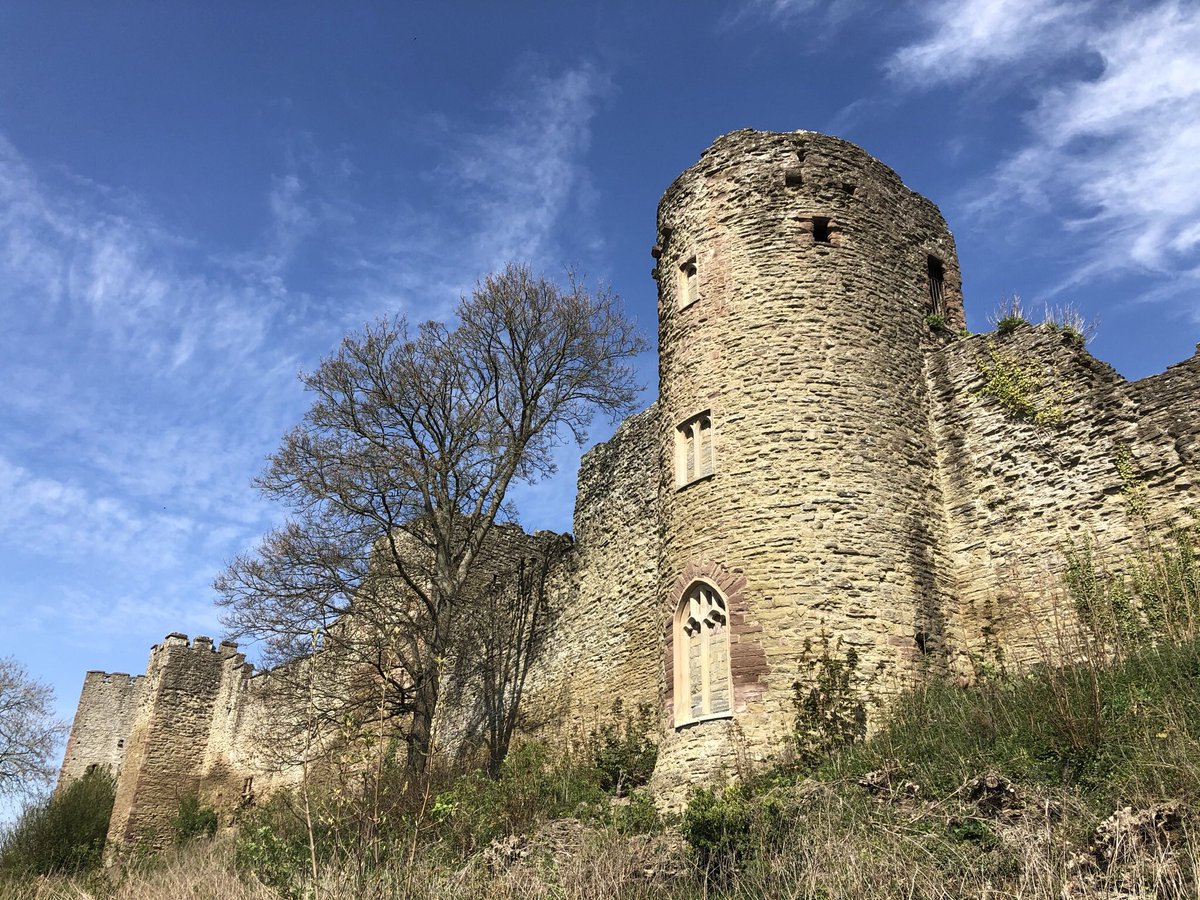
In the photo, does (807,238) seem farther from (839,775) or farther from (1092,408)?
(839,775)

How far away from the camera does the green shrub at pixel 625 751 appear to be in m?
14.5

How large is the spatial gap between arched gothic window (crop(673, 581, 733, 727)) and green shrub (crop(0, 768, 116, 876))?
15624 mm

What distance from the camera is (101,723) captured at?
38.3 m

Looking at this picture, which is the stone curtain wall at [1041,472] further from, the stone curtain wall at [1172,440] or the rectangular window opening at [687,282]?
the rectangular window opening at [687,282]

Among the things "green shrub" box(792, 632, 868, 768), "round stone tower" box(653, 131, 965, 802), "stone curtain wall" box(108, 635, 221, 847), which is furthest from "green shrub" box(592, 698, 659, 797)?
"stone curtain wall" box(108, 635, 221, 847)

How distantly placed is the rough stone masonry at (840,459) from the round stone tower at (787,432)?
0.03 m

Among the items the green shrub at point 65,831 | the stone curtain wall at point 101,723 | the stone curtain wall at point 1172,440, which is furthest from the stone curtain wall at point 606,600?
the stone curtain wall at point 101,723

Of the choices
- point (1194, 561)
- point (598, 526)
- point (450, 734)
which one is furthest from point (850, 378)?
point (450, 734)

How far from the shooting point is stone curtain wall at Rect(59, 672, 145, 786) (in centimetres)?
3738

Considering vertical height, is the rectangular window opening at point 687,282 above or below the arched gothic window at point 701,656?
above

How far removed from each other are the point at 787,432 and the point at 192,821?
21931mm

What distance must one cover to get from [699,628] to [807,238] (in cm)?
599

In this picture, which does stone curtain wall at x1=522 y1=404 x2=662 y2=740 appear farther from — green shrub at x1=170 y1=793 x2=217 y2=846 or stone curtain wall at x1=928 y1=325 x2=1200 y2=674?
green shrub at x1=170 y1=793 x2=217 y2=846

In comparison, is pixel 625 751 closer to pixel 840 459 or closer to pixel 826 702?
pixel 826 702
